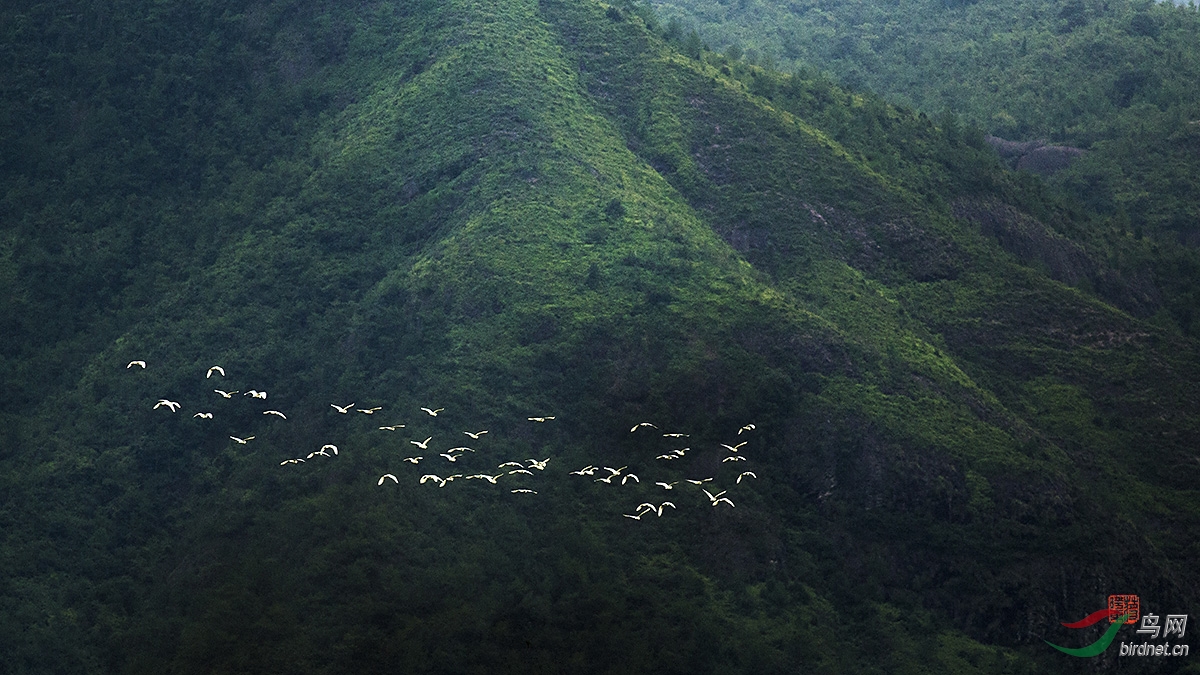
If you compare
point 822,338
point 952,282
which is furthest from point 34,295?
point 952,282

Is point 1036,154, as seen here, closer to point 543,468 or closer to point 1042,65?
point 1042,65

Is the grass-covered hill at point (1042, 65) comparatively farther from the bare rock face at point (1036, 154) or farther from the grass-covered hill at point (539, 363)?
the grass-covered hill at point (539, 363)

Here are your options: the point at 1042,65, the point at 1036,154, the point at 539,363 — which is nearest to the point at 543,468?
the point at 539,363

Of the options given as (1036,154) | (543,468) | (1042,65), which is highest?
(1042,65)

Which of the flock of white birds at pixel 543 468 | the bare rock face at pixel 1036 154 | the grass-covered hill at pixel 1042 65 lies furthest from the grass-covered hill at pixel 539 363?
the bare rock face at pixel 1036 154

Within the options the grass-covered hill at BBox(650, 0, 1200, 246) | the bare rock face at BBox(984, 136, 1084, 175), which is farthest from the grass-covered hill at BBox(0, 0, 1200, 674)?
the bare rock face at BBox(984, 136, 1084, 175)

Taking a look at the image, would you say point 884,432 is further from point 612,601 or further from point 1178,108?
point 1178,108
